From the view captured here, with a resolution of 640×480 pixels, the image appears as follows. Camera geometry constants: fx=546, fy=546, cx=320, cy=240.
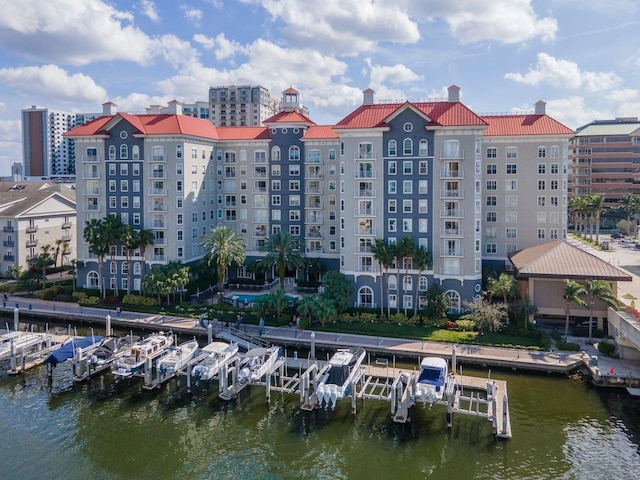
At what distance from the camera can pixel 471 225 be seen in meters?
57.9

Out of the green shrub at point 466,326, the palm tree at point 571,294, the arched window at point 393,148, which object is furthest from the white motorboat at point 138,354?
the palm tree at point 571,294

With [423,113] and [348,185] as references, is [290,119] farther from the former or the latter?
[423,113]

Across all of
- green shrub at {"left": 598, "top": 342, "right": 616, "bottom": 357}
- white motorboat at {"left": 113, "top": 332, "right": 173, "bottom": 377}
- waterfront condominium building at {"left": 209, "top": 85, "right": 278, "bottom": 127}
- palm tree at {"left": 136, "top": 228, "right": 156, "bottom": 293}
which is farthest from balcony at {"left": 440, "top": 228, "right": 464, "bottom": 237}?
waterfront condominium building at {"left": 209, "top": 85, "right": 278, "bottom": 127}

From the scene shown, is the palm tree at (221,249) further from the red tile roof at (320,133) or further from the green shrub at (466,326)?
the green shrub at (466,326)

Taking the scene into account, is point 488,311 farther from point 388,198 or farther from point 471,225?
point 388,198

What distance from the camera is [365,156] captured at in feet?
198

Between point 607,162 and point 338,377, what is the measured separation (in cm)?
12553

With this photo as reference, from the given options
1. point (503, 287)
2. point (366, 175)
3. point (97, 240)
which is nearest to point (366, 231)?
point (366, 175)

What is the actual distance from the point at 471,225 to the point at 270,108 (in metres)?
137

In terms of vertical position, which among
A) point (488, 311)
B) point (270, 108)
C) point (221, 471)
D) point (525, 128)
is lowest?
point (221, 471)

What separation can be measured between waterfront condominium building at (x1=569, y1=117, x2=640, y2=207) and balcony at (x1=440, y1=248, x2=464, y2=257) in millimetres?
96733

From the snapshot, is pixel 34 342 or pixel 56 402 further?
pixel 34 342

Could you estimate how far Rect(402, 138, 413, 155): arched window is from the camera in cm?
5916

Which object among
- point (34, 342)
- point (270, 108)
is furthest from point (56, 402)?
point (270, 108)
